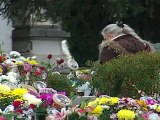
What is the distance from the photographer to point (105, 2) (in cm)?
1271

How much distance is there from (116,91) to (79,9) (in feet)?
29.0

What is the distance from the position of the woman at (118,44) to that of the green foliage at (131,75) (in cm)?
116

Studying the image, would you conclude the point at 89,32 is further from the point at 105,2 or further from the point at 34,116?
the point at 34,116

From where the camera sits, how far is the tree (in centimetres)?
1206

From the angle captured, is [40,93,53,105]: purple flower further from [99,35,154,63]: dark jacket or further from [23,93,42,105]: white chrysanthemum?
[99,35,154,63]: dark jacket

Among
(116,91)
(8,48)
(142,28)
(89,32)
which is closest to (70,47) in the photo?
(89,32)

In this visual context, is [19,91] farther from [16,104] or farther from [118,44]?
[118,44]

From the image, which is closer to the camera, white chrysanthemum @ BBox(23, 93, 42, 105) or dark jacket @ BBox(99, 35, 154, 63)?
white chrysanthemum @ BBox(23, 93, 42, 105)

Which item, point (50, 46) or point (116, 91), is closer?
point (116, 91)

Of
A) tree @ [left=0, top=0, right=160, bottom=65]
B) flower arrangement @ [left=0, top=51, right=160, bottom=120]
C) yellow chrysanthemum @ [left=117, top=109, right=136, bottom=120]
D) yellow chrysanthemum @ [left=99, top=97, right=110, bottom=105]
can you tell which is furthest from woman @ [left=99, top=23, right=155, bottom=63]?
tree @ [left=0, top=0, right=160, bottom=65]

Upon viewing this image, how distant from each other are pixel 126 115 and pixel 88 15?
33.3ft

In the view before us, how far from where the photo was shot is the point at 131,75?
4387 mm

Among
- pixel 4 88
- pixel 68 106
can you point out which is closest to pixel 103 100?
pixel 68 106

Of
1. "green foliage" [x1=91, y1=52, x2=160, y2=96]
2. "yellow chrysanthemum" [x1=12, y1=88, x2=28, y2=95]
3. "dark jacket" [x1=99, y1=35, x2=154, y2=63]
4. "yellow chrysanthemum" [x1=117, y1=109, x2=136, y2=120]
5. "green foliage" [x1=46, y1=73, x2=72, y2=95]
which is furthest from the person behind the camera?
"dark jacket" [x1=99, y1=35, x2=154, y2=63]
